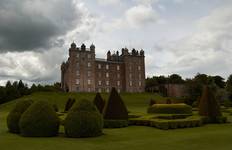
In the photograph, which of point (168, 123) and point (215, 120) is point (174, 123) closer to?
point (168, 123)

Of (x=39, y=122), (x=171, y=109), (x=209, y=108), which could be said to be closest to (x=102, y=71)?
(x=171, y=109)

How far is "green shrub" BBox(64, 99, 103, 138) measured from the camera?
1521cm

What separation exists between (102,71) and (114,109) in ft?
202

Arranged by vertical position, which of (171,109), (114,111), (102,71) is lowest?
(171,109)

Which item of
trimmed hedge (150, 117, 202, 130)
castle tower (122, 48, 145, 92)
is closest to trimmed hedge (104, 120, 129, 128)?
trimmed hedge (150, 117, 202, 130)

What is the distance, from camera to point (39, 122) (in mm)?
15266

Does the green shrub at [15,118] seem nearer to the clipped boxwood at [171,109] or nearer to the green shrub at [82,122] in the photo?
the green shrub at [82,122]

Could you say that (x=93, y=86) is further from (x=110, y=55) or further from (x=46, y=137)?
(x=46, y=137)

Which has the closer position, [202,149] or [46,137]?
[202,149]

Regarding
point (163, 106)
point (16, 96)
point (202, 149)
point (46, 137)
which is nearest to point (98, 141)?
point (46, 137)

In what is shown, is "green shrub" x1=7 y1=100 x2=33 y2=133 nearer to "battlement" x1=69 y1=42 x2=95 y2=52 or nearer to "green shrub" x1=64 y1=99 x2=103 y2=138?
"green shrub" x1=64 y1=99 x2=103 y2=138

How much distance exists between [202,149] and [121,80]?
74.3m

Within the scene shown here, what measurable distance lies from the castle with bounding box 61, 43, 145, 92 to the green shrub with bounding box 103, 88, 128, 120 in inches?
2217

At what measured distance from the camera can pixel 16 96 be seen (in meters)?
73.3
